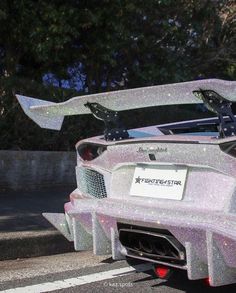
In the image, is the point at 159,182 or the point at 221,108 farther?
the point at 159,182

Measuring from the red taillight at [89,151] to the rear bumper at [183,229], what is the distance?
1.25ft

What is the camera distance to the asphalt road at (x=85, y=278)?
15.0 feet

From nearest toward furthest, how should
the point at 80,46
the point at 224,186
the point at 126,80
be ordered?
the point at 224,186, the point at 80,46, the point at 126,80

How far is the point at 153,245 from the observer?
402cm

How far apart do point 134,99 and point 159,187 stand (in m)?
0.64

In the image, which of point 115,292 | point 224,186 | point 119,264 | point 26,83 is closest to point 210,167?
point 224,186

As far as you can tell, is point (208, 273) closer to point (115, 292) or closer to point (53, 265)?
point (115, 292)

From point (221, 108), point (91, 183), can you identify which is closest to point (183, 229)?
point (221, 108)

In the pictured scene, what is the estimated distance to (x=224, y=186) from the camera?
3.64m

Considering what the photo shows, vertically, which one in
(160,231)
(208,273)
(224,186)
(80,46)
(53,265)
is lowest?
(53,265)

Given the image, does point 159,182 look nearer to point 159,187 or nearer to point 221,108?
point 159,187

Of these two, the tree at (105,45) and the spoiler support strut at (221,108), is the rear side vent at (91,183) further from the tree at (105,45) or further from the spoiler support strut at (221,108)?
the tree at (105,45)

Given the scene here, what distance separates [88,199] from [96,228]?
0.31 metres

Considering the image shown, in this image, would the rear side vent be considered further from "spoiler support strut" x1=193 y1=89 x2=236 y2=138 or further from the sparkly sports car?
"spoiler support strut" x1=193 y1=89 x2=236 y2=138
